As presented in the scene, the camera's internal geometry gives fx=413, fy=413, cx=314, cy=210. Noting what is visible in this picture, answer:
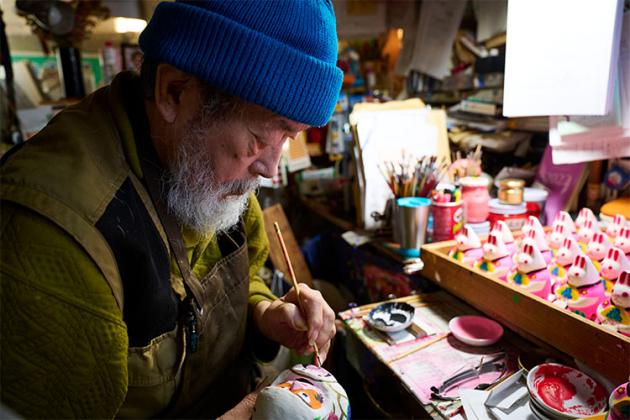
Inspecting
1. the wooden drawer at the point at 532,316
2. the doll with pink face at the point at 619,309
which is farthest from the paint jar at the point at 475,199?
the doll with pink face at the point at 619,309

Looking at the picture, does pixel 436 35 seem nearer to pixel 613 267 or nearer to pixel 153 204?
pixel 613 267

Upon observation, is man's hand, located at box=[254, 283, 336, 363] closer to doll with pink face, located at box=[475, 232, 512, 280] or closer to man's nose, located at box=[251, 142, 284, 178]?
man's nose, located at box=[251, 142, 284, 178]

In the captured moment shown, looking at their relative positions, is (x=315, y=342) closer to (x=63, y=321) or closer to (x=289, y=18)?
(x=63, y=321)

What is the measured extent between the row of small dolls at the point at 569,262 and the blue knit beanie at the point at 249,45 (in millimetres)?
939

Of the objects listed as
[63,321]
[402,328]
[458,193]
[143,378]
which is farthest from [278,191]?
[63,321]

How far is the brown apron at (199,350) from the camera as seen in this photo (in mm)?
1110

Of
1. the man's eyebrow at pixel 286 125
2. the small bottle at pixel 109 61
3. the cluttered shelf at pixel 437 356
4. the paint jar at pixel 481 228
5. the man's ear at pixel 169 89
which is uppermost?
the small bottle at pixel 109 61

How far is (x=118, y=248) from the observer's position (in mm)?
959

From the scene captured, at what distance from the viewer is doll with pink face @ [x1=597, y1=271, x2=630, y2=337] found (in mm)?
1099

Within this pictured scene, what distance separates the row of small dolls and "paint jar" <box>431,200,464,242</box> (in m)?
0.21

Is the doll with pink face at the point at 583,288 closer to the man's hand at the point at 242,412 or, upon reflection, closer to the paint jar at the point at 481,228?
the paint jar at the point at 481,228

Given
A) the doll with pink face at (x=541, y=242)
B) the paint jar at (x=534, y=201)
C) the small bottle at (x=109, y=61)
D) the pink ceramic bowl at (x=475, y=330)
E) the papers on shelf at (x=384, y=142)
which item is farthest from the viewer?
the small bottle at (x=109, y=61)

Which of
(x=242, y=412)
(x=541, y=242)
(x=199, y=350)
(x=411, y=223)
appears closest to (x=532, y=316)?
(x=541, y=242)

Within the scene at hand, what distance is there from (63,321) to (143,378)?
0.35m
